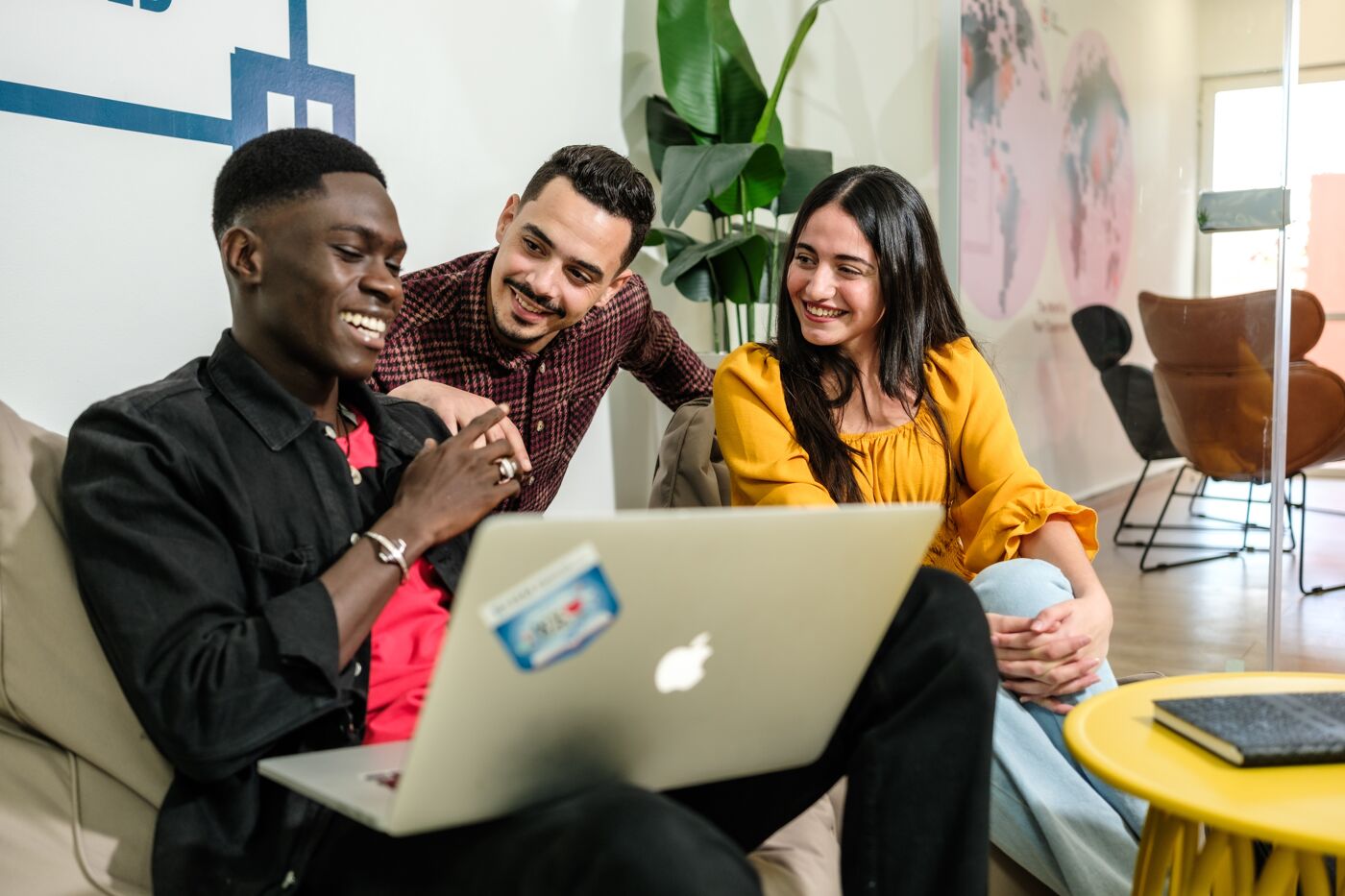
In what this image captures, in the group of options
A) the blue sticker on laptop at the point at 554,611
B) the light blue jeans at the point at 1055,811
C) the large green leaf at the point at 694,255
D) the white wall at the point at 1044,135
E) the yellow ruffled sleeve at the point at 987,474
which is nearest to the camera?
the blue sticker on laptop at the point at 554,611

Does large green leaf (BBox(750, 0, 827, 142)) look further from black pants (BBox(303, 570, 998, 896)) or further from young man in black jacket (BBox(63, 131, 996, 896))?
black pants (BBox(303, 570, 998, 896))

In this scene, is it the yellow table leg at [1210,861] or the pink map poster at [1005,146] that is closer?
A: the yellow table leg at [1210,861]

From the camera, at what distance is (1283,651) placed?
3.11 metres

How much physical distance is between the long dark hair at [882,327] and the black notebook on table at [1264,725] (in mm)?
751

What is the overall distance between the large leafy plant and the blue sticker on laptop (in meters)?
1.97

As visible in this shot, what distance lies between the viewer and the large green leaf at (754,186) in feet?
9.65

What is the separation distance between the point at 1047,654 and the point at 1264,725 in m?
0.40

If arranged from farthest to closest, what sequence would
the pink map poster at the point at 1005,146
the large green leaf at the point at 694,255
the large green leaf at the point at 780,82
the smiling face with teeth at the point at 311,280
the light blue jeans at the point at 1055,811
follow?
the pink map poster at the point at 1005,146 → the large green leaf at the point at 780,82 → the large green leaf at the point at 694,255 → the light blue jeans at the point at 1055,811 → the smiling face with teeth at the point at 311,280

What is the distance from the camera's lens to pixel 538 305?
215 centimetres

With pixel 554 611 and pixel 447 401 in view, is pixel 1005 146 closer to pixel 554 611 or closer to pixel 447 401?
pixel 447 401

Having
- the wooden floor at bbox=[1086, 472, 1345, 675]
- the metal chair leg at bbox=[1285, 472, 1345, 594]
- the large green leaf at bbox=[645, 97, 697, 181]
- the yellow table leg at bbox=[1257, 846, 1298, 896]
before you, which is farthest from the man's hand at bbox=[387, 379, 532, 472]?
the metal chair leg at bbox=[1285, 472, 1345, 594]

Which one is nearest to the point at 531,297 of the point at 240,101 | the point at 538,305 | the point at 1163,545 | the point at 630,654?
the point at 538,305

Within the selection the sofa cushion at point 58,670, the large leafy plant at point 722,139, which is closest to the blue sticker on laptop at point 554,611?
the sofa cushion at point 58,670

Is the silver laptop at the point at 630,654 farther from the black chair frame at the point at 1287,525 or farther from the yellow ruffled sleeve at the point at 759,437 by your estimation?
the black chair frame at the point at 1287,525
